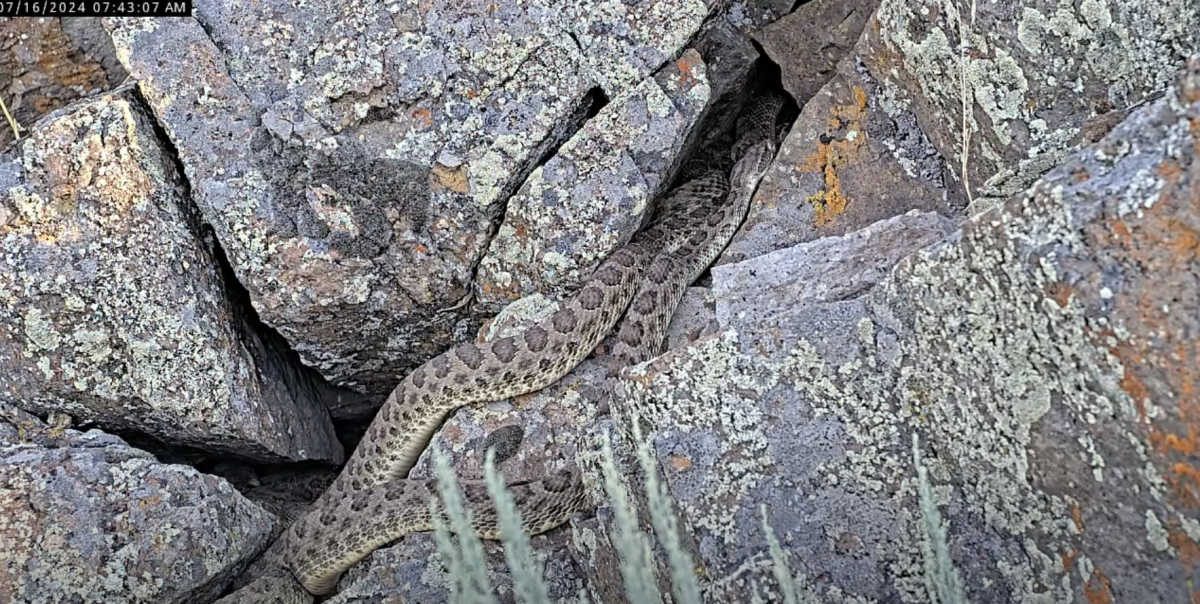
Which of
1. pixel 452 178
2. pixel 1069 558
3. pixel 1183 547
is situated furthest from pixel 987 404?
pixel 452 178

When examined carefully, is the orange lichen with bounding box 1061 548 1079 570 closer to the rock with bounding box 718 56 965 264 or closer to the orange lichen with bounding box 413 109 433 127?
the rock with bounding box 718 56 965 264

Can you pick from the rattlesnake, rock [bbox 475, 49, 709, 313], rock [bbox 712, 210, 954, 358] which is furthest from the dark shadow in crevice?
rock [bbox 712, 210, 954, 358]

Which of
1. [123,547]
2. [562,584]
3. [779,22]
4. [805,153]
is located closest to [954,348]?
[562,584]

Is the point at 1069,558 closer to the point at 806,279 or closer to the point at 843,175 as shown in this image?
the point at 806,279

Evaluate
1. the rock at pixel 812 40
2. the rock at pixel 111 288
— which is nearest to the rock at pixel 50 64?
the rock at pixel 111 288

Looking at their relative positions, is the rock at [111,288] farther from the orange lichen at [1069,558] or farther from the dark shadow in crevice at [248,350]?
the orange lichen at [1069,558]
